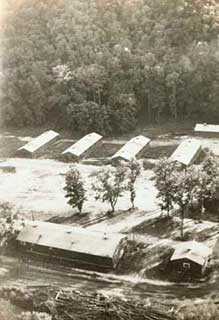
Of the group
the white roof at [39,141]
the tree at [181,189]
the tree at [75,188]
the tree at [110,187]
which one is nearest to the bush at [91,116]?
the white roof at [39,141]

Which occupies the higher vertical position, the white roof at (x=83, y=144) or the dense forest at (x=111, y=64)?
the dense forest at (x=111, y=64)

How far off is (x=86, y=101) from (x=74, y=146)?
879cm

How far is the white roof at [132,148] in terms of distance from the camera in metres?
49.4

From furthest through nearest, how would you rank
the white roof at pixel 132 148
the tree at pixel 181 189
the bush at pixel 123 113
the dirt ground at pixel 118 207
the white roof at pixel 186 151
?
the bush at pixel 123 113, the white roof at pixel 132 148, the white roof at pixel 186 151, the tree at pixel 181 189, the dirt ground at pixel 118 207

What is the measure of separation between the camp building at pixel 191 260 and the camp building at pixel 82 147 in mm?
20320

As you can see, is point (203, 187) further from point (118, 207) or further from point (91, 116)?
point (91, 116)

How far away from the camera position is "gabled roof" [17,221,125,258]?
34.2 m

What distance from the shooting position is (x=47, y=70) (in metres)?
62.8

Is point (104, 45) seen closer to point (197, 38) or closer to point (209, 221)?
point (197, 38)

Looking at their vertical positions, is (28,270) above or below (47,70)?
below

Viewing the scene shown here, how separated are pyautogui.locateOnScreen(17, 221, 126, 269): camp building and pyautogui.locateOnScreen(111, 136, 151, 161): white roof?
14.1m

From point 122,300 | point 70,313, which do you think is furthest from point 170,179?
point 70,313

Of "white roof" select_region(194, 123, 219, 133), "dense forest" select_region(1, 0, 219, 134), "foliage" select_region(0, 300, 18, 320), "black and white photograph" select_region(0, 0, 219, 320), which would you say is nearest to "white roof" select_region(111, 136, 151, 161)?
"black and white photograph" select_region(0, 0, 219, 320)

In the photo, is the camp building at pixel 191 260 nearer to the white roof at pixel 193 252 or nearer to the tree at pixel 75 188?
the white roof at pixel 193 252
